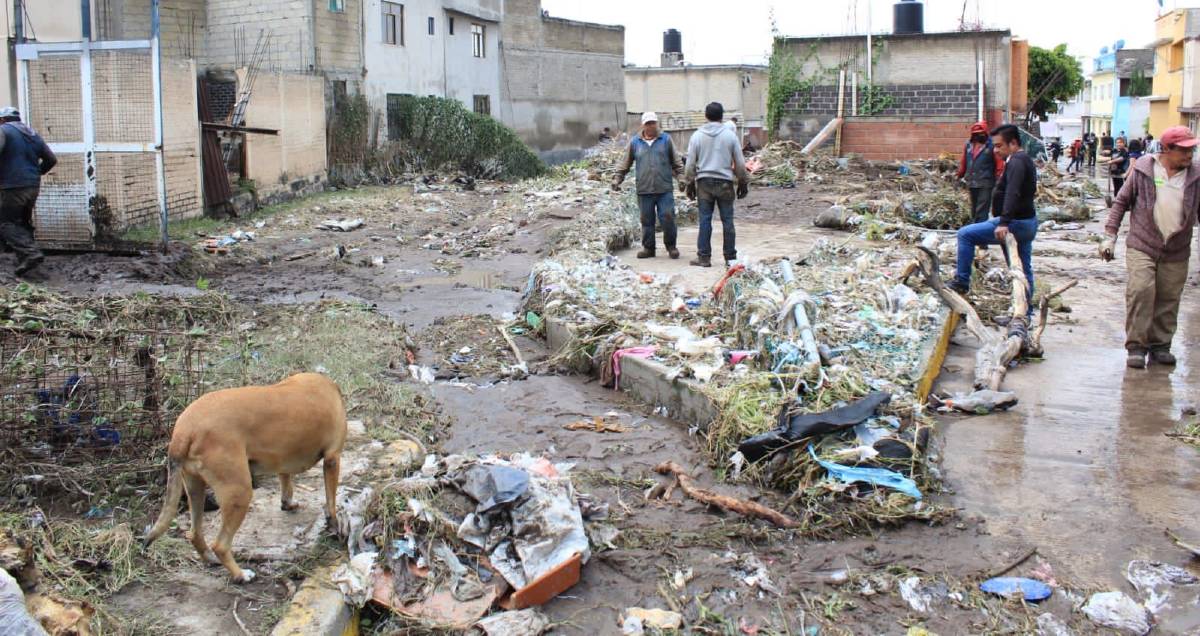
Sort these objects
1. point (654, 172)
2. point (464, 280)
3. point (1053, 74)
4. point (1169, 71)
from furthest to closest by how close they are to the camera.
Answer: point (1053, 74)
point (1169, 71)
point (464, 280)
point (654, 172)

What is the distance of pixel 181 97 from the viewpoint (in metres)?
14.3

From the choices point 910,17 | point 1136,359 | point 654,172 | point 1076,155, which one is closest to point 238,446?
point 1136,359

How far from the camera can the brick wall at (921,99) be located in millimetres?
24250

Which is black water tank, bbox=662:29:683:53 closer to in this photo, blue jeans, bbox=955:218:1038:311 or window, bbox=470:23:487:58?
window, bbox=470:23:487:58

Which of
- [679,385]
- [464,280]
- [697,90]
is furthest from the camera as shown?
[697,90]

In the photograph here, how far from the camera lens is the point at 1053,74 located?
45031 millimetres

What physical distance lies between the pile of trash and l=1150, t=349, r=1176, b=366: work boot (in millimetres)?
4844

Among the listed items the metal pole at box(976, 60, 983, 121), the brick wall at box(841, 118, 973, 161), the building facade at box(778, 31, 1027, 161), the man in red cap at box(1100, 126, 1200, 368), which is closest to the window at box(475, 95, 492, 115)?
the building facade at box(778, 31, 1027, 161)

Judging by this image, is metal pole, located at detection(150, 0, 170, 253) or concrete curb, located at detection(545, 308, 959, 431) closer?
concrete curb, located at detection(545, 308, 959, 431)

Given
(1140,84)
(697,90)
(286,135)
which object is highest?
(1140,84)

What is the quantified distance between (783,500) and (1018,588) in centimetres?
115

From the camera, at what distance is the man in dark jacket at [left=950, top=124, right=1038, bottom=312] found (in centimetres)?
770

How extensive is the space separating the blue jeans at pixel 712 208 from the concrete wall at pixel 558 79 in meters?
25.1

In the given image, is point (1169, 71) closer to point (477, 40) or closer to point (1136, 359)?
point (477, 40)
